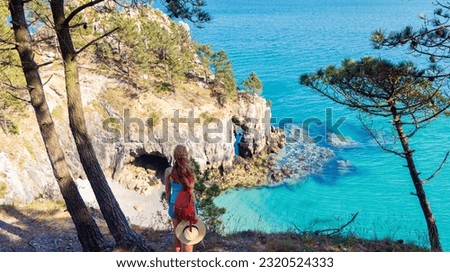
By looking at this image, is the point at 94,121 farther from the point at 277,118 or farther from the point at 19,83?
the point at 277,118

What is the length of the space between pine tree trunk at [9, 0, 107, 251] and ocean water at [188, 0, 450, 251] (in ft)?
11.9

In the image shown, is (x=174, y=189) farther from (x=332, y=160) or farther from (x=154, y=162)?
(x=332, y=160)

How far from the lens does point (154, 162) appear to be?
30.7 metres

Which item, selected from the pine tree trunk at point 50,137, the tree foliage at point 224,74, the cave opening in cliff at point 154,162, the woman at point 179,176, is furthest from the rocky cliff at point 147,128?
the woman at point 179,176

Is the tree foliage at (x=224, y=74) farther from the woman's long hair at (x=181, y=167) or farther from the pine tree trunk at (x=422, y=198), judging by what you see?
the woman's long hair at (x=181, y=167)

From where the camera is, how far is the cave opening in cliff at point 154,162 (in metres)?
29.8

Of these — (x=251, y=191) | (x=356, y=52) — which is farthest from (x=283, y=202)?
(x=356, y=52)

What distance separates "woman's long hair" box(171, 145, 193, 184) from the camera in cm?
461

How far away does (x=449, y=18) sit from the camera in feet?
23.6

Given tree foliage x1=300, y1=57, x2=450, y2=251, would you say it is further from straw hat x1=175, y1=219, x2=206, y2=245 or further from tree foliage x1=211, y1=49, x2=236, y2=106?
tree foliage x1=211, y1=49, x2=236, y2=106

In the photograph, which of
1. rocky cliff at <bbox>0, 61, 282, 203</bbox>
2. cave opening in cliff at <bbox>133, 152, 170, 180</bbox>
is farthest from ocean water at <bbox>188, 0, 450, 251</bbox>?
cave opening in cliff at <bbox>133, 152, 170, 180</bbox>

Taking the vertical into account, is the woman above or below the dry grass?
above

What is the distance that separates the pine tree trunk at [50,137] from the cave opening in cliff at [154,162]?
77.0 ft
